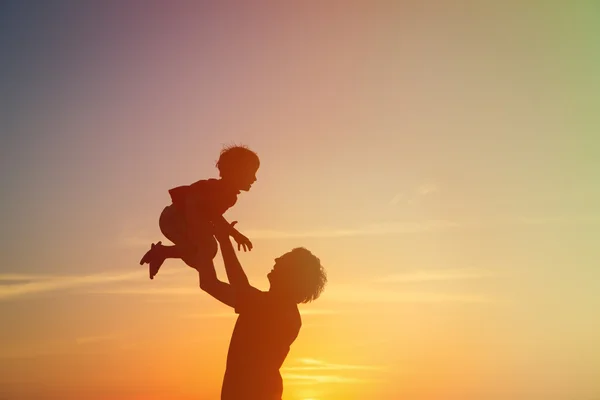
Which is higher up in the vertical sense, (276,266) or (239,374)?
(276,266)

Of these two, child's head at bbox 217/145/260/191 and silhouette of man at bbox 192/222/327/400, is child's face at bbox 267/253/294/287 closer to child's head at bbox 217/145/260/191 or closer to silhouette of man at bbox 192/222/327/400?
silhouette of man at bbox 192/222/327/400

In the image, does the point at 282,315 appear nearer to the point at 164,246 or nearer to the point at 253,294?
the point at 253,294

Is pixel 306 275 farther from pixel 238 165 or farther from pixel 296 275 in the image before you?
pixel 238 165

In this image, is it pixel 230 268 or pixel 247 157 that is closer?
pixel 230 268

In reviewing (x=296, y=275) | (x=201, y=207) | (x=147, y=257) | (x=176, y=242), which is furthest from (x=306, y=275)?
(x=147, y=257)

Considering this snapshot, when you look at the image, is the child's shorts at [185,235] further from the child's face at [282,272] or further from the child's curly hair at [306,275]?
the child's curly hair at [306,275]

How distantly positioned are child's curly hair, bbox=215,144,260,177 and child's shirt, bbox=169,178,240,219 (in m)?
0.18

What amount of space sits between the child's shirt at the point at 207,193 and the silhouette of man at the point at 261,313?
53 cm

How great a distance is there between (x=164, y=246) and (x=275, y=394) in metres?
2.07

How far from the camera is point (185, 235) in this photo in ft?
21.2

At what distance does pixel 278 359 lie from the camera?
5.93 meters

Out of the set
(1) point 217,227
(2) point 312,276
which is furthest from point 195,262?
(2) point 312,276

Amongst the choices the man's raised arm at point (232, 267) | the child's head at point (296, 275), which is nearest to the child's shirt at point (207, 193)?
the man's raised arm at point (232, 267)

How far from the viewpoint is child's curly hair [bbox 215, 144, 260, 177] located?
20.9ft
